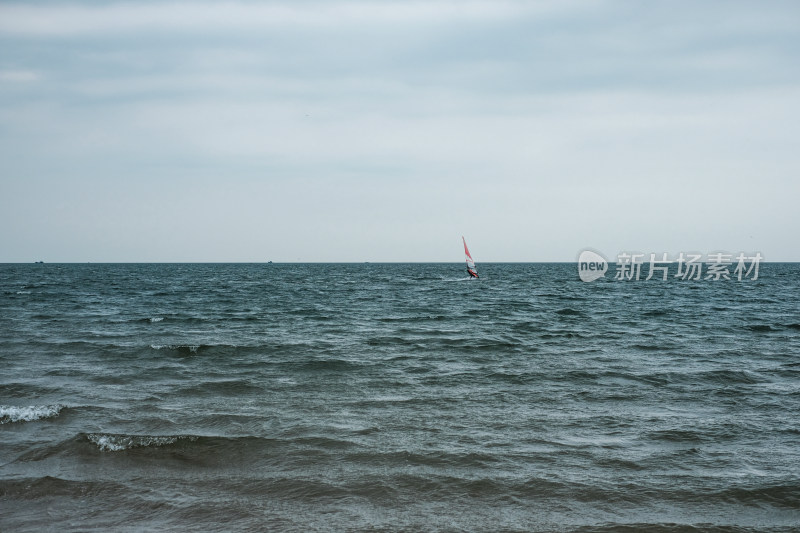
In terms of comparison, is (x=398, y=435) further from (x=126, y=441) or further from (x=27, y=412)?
(x=27, y=412)

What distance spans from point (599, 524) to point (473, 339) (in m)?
13.9

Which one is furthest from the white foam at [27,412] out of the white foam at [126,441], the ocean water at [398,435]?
the white foam at [126,441]

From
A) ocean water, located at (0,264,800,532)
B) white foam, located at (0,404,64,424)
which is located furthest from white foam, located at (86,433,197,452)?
white foam, located at (0,404,64,424)

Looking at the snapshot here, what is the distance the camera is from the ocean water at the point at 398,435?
6535mm

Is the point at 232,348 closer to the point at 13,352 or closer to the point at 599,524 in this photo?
the point at 13,352

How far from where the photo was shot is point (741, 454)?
8.34m

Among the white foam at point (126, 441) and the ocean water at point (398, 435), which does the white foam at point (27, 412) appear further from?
the white foam at point (126, 441)

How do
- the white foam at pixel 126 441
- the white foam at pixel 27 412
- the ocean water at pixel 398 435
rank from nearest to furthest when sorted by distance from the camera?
1. the ocean water at pixel 398 435
2. the white foam at pixel 126 441
3. the white foam at pixel 27 412

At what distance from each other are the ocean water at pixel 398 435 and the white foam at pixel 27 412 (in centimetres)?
4

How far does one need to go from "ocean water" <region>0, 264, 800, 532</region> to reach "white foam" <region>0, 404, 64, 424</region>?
1.6 inches

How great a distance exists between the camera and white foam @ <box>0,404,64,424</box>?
9836mm

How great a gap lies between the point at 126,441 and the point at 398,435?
4.25m

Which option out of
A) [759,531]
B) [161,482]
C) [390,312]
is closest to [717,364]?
[759,531]

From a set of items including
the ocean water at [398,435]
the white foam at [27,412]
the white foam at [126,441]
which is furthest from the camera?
the white foam at [27,412]
